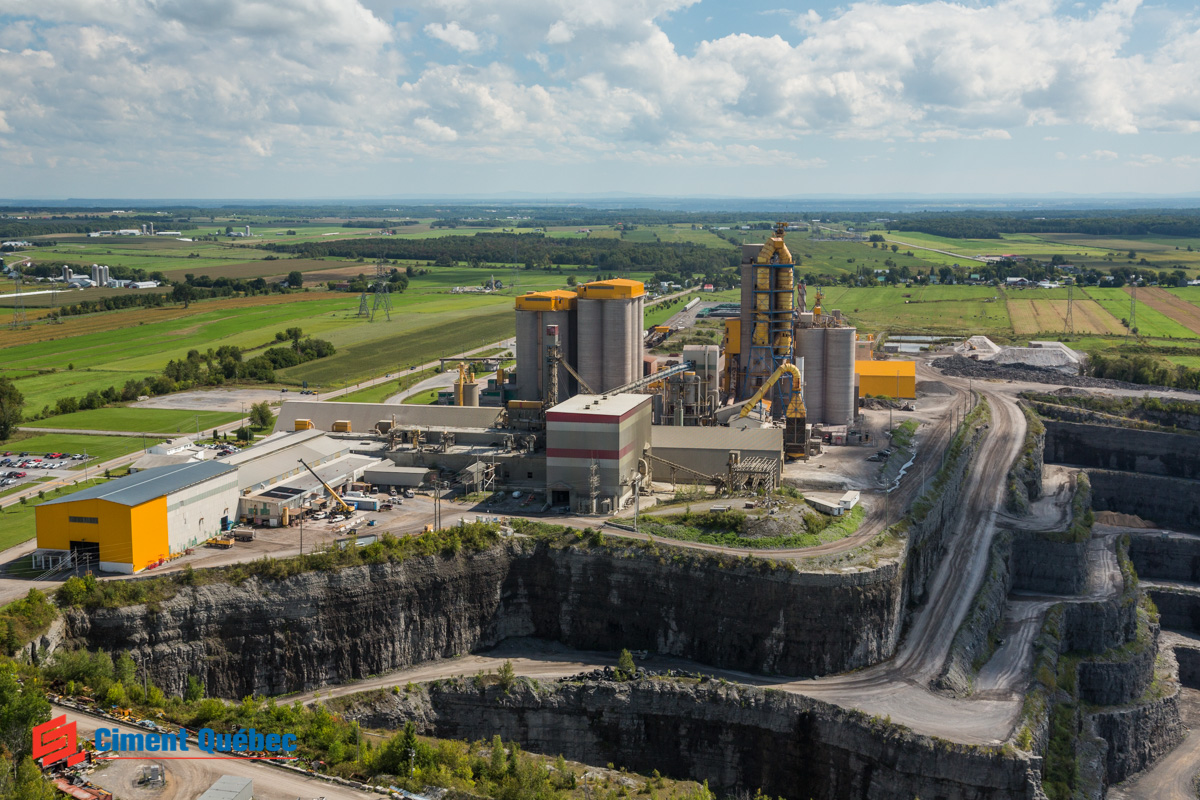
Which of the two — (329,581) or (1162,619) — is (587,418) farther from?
(1162,619)

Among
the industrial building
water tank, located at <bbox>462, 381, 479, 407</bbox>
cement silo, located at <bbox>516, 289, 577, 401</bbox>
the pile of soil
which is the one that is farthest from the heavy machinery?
the pile of soil

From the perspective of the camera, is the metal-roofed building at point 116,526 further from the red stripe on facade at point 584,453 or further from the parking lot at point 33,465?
the parking lot at point 33,465

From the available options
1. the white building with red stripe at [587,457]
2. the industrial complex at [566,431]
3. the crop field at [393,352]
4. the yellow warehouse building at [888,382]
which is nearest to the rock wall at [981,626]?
the industrial complex at [566,431]

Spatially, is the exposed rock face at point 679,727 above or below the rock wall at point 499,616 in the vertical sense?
below

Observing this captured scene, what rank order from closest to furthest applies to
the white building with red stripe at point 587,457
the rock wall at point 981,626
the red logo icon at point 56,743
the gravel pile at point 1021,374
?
the red logo icon at point 56,743
the rock wall at point 981,626
the white building with red stripe at point 587,457
the gravel pile at point 1021,374

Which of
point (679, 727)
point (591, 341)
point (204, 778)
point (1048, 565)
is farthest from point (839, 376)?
point (204, 778)

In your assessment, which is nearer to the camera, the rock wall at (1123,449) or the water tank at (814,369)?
the water tank at (814,369)

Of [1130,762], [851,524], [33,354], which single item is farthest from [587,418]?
[33,354]
